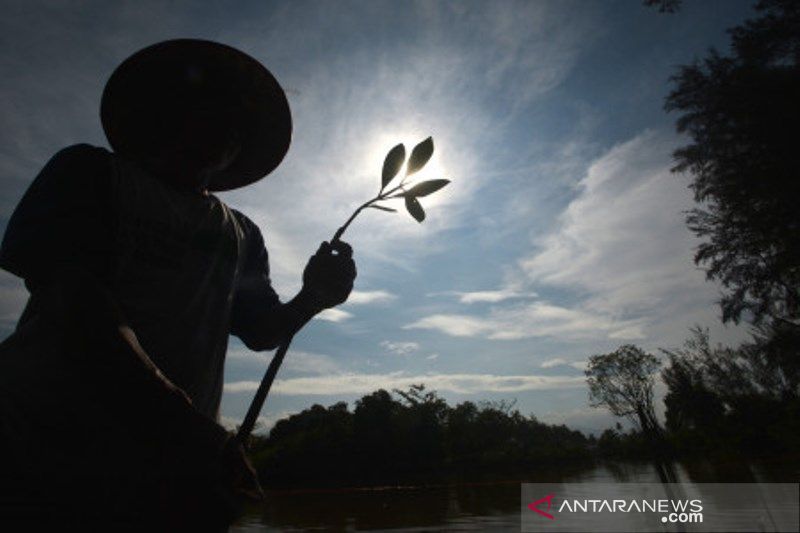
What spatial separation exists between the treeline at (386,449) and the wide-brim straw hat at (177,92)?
4603 cm

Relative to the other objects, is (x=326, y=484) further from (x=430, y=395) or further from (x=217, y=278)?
(x=217, y=278)

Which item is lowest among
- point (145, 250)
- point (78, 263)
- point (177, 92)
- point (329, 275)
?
point (78, 263)

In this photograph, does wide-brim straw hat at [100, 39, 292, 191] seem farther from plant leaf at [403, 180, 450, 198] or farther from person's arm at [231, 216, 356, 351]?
plant leaf at [403, 180, 450, 198]

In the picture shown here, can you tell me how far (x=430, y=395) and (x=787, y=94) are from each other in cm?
5607

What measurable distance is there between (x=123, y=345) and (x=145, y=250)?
16.4 inches

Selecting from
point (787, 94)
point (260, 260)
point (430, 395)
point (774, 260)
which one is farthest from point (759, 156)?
point (430, 395)

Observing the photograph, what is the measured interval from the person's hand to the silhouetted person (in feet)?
1.04

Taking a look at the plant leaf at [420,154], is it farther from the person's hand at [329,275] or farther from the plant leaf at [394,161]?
the person's hand at [329,275]

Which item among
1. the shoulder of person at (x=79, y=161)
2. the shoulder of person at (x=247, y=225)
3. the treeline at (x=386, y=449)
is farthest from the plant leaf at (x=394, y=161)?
the treeline at (x=386, y=449)

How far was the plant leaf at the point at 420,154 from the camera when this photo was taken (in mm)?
1663

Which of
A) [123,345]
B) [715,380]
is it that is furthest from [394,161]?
[715,380]

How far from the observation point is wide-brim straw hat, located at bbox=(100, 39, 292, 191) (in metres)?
1.64

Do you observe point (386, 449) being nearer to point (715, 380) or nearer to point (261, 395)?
point (715, 380)

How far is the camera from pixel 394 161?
1719 mm
